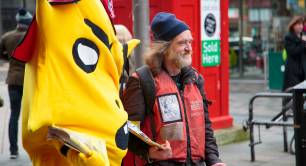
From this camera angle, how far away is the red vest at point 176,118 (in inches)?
159

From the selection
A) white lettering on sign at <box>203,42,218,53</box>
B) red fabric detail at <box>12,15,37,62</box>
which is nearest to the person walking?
red fabric detail at <box>12,15,37,62</box>

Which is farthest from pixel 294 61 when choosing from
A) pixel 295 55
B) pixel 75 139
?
pixel 75 139

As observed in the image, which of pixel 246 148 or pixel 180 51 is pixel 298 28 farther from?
pixel 180 51

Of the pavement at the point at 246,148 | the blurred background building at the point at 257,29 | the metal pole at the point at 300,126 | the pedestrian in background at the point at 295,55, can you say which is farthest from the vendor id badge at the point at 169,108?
the blurred background building at the point at 257,29

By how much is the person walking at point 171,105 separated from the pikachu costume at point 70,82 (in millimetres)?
565

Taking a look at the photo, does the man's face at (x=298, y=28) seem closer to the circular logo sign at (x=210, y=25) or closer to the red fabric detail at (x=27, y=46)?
the circular logo sign at (x=210, y=25)

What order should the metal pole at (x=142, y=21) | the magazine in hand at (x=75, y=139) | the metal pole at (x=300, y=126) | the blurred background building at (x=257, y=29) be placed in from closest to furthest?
the magazine in hand at (x=75, y=139) < the metal pole at (x=142, y=21) < the metal pole at (x=300, y=126) < the blurred background building at (x=257, y=29)

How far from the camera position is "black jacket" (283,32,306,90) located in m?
11.0

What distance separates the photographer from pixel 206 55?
9992mm

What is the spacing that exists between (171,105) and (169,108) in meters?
0.02

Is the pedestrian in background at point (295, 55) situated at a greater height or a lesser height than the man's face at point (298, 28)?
lesser

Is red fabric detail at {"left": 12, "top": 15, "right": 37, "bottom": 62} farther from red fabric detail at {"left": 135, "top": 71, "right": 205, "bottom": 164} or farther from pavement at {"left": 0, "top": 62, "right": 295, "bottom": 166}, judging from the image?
pavement at {"left": 0, "top": 62, "right": 295, "bottom": 166}

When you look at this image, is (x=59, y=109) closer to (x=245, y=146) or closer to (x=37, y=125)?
(x=37, y=125)

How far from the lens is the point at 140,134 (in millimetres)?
3807
